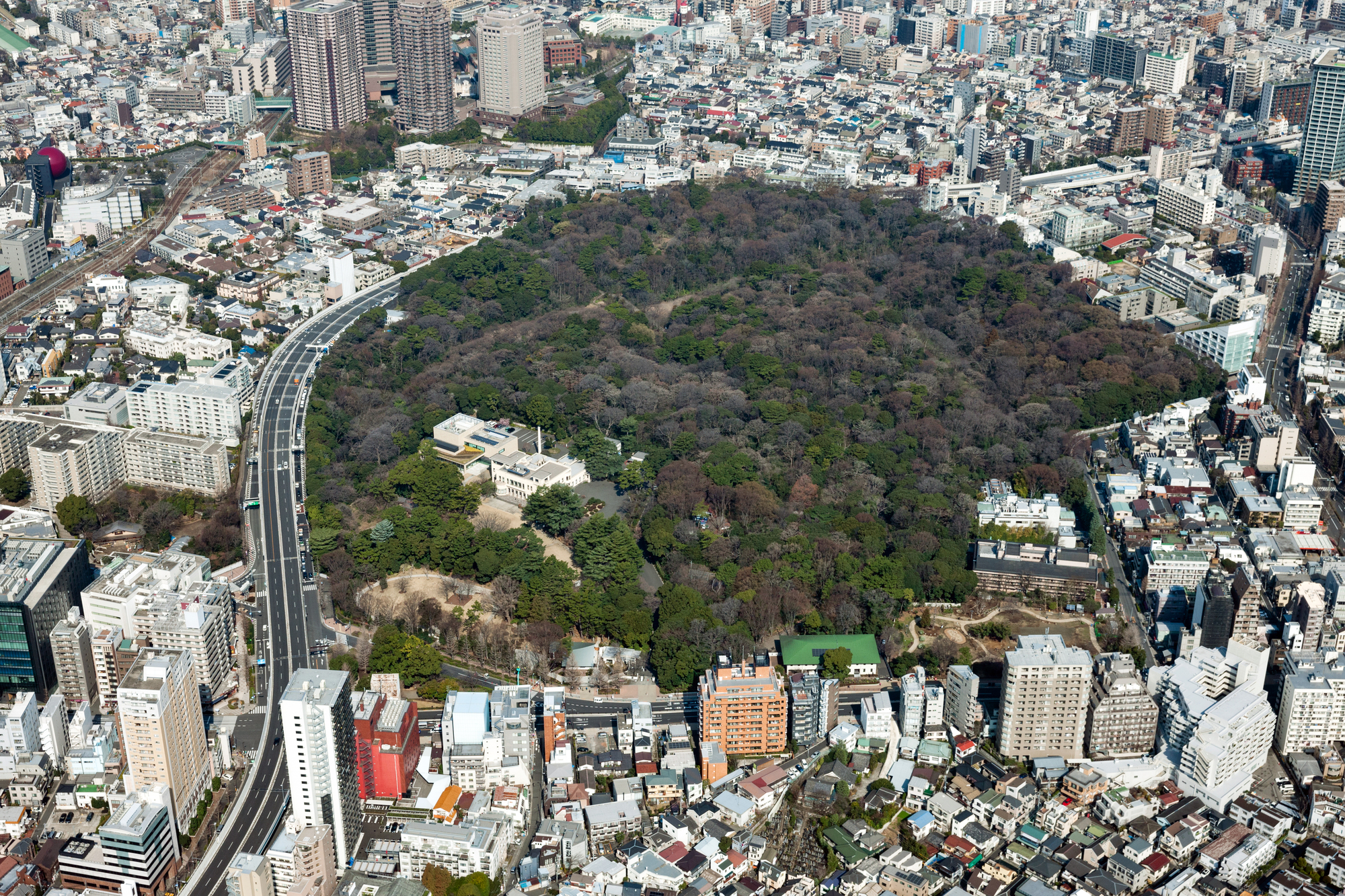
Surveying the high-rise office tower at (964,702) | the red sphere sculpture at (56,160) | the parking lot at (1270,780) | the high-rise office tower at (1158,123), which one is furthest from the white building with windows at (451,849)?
the high-rise office tower at (1158,123)

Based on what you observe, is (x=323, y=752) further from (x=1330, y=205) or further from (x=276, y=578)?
(x=1330, y=205)

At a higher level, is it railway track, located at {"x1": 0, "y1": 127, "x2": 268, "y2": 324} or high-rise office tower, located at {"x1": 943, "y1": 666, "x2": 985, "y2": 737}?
railway track, located at {"x1": 0, "y1": 127, "x2": 268, "y2": 324}

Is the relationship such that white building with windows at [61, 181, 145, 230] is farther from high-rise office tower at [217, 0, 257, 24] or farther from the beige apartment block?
high-rise office tower at [217, 0, 257, 24]

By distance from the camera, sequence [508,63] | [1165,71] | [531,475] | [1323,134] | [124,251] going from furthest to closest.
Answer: [1165,71] → [508,63] → [1323,134] → [124,251] → [531,475]

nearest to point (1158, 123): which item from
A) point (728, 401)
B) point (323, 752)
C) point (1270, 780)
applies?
point (728, 401)

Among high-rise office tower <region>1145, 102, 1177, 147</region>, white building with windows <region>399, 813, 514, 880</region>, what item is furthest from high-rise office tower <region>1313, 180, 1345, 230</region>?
white building with windows <region>399, 813, 514, 880</region>

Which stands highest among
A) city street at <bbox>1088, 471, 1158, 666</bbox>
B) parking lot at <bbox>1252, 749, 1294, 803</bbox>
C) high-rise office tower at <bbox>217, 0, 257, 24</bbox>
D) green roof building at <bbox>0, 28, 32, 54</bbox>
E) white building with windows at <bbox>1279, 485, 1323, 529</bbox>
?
high-rise office tower at <bbox>217, 0, 257, 24</bbox>

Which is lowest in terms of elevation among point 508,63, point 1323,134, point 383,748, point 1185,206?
point 383,748
